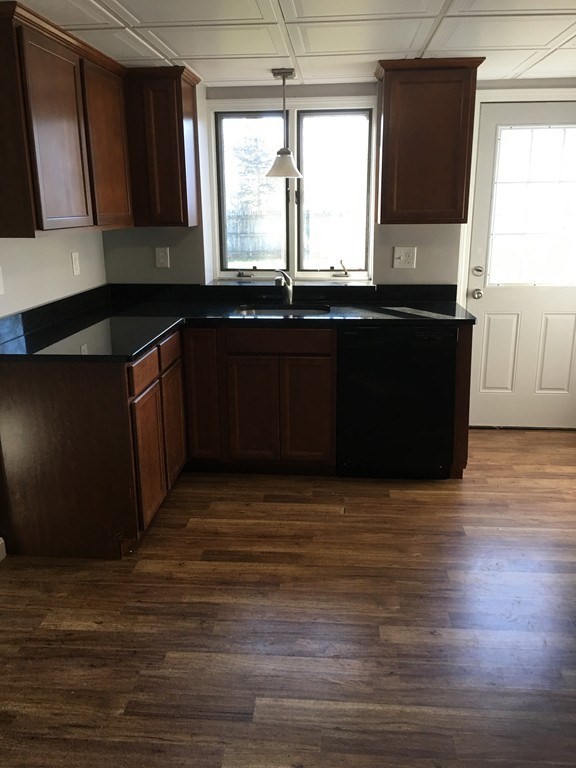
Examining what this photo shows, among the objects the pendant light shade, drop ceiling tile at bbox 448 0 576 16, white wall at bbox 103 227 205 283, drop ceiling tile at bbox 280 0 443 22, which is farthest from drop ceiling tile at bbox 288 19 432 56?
white wall at bbox 103 227 205 283

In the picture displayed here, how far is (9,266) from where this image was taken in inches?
107

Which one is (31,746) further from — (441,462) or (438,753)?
(441,462)

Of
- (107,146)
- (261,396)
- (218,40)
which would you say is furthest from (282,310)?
(218,40)

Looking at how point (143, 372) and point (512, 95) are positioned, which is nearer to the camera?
point (143, 372)

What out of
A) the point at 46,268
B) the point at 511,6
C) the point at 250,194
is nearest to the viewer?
the point at 511,6

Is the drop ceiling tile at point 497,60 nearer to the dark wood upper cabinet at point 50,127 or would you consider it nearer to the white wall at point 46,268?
the dark wood upper cabinet at point 50,127

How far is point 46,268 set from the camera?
3.08 meters

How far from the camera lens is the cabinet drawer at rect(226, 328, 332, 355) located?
3.30 m

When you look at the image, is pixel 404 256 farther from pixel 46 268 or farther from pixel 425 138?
pixel 46 268

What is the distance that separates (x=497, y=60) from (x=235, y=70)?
1.35 metres

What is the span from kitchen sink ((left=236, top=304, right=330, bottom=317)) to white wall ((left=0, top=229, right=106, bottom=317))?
2.91 ft

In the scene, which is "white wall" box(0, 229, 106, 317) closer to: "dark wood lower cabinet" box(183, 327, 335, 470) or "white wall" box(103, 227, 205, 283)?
"white wall" box(103, 227, 205, 283)

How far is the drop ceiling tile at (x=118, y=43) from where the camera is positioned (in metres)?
2.62

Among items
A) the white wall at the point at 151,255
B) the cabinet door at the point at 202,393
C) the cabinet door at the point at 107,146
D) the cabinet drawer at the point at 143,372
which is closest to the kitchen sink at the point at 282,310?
the cabinet door at the point at 202,393
